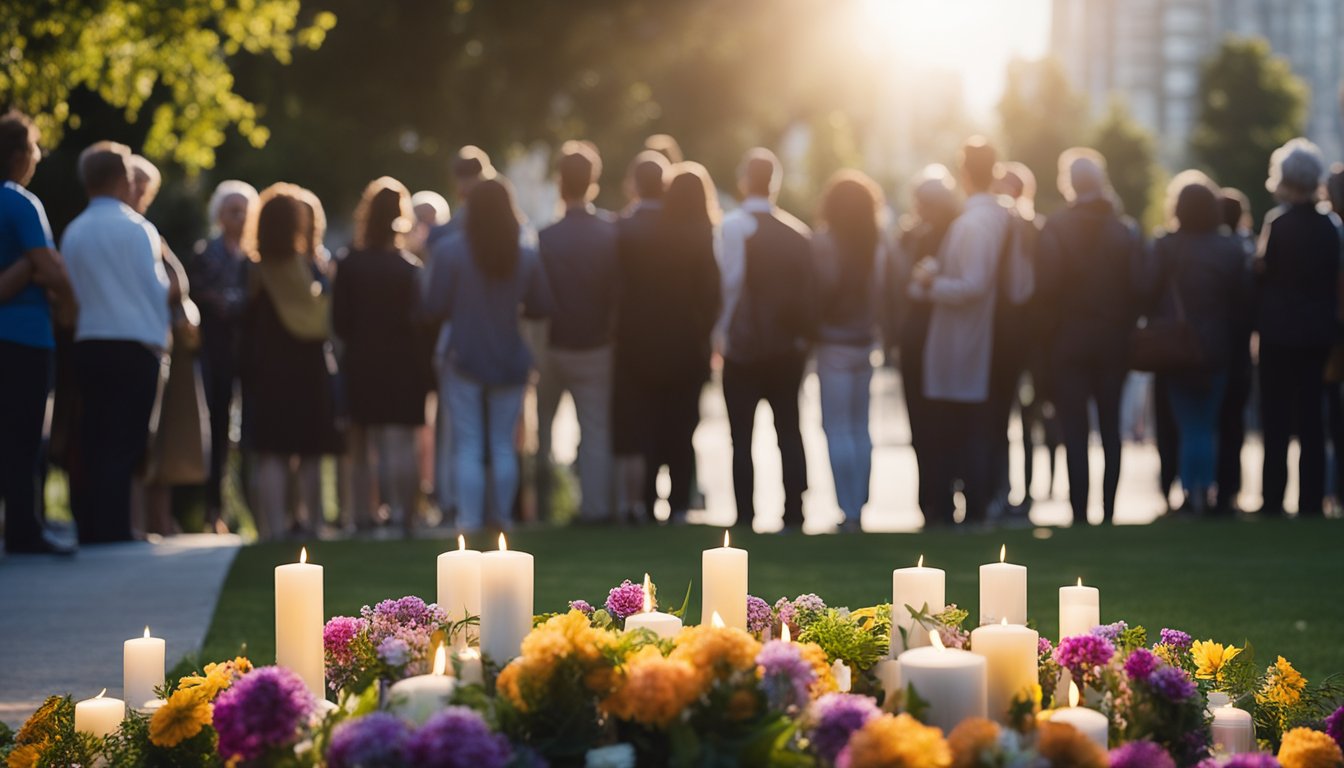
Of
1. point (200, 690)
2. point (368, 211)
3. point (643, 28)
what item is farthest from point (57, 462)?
point (643, 28)

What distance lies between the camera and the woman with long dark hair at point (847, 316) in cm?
1230

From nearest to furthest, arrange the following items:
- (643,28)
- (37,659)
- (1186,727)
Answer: (1186,727)
(37,659)
(643,28)

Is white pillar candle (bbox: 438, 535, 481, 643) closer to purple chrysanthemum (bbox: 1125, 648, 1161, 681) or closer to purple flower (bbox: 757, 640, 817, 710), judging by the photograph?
purple flower (bbox: 757, 640, 817, 710)

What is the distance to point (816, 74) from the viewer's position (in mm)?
31328

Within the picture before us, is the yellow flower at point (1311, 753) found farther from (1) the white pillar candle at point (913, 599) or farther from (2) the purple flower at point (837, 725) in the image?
(2) the purple flower at point (837, 725)

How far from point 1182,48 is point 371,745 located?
318 ft

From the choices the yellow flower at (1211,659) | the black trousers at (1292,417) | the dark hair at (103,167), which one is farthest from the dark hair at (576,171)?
the yellow flower at (1211,659)

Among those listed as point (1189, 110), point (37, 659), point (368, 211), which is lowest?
point (37, 659)

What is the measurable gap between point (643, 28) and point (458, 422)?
601 inches

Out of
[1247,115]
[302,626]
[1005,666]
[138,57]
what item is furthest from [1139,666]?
[1247,115]

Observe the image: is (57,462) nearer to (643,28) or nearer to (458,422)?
(458,422)

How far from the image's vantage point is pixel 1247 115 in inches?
2279

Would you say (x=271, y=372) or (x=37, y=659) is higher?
(x=271, y=372)

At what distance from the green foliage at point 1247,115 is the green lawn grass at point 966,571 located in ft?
155
